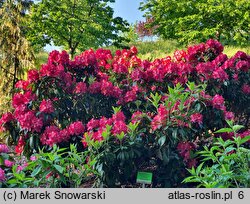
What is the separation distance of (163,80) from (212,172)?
77.3 inches

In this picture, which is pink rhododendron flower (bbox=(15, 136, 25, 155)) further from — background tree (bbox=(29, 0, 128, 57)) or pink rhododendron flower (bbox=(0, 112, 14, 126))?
background tree (bbox=(29, 0, 128, 57))

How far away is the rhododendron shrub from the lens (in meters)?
3.58

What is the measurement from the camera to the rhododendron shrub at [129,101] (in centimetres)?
358

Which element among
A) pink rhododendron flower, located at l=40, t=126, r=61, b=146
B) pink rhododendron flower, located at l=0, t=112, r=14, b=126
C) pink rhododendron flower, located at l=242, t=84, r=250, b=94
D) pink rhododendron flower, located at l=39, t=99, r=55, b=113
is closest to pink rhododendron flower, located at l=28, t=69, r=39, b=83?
pink rhododendron flower, located at l=39, t=99, r=55, b=113

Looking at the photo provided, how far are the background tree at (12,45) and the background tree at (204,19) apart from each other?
8.25m

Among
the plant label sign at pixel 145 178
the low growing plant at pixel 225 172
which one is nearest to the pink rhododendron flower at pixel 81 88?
the plant label sign at pixel 145 178

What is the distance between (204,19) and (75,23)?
5.16 meters

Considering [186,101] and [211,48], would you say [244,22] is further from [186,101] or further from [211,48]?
[186,101]

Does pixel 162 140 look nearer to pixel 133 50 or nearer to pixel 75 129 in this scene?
pixel 75 129

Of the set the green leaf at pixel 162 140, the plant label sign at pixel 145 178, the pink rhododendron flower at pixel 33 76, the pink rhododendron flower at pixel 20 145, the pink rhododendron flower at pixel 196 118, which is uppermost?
the pink rhododendron flower at pixel 33 76

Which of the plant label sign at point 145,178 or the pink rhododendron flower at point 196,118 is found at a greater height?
the pink rhododendron flower at point 196,118

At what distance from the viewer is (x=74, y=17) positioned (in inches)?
652

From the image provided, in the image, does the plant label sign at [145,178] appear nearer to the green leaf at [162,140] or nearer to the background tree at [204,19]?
the green leaf at [162,140]

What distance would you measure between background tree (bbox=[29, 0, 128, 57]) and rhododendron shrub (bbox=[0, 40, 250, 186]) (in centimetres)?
1093
